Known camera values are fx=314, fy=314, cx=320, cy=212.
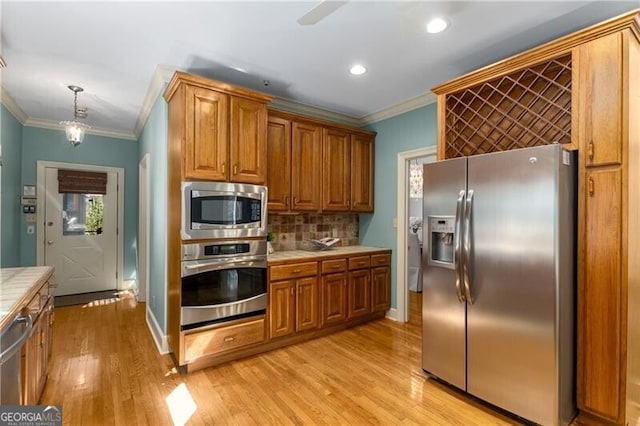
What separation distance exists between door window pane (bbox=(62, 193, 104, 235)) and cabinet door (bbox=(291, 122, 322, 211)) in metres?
3.50

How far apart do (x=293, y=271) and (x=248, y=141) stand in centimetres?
135

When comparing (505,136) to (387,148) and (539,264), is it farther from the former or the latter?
(387,148)

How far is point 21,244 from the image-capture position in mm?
4414

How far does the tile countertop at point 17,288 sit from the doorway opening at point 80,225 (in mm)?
2818

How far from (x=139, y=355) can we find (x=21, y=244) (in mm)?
3038

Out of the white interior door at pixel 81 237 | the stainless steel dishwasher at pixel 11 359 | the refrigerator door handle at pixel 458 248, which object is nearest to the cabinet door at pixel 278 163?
the refrigerator door handle at pixel 458 248

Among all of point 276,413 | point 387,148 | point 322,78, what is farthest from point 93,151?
point 276,413

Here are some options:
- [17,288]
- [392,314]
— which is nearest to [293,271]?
[392,314]

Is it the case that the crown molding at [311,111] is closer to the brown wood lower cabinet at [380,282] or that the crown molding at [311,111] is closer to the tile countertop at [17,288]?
the brown wood lower cabinet at [380,282]

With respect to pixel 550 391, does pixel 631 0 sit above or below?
above

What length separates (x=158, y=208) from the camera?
10.5 feet

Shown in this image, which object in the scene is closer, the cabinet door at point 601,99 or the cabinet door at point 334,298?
the cabinet door at point 601,99

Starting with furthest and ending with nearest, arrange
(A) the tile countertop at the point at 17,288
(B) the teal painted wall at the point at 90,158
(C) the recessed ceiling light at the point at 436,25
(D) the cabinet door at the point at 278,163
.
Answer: (B) the teal painted wall at the point at 90,158
(D) the cabinet door at the point at 278,163
(C) the recessed ceiling light at the point at 436,25
(A) the tile countertop at the point at 17,288

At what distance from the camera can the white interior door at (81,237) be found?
15.3 ft
